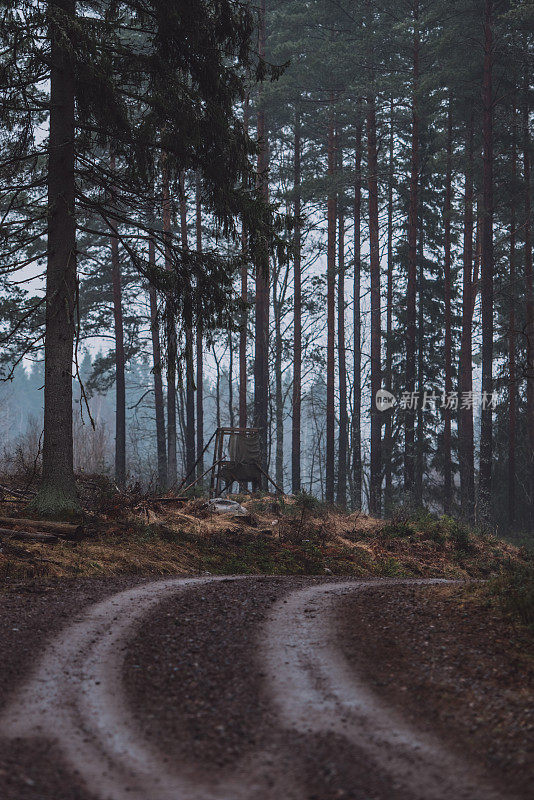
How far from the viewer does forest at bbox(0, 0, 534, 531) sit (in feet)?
35.0

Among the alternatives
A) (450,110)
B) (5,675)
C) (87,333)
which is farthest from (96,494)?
(450,110)

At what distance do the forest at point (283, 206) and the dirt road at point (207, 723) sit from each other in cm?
549

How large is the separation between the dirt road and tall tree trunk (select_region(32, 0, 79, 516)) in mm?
4932

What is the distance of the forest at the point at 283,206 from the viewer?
35.0 ft

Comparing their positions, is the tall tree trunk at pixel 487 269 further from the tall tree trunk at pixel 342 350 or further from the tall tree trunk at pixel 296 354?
the tall tree trunk at pixel 342 350

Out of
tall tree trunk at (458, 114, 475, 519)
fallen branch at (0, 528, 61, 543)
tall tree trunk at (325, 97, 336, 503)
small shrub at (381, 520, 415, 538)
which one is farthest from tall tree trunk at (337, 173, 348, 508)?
fallen branch at (0, 528, 61, 543)

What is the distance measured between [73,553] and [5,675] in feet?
15.3

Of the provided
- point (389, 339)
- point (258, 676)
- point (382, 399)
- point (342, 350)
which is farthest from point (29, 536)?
point (389, 339)

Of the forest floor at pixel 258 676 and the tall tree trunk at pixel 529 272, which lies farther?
the tall tree trunk at pixel 529 272

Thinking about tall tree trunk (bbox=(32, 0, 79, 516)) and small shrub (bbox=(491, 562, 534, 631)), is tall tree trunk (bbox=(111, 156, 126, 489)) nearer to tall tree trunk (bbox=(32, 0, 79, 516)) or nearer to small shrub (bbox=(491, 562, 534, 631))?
tall tree trunk (bbox=(32, 0, 79, 516))

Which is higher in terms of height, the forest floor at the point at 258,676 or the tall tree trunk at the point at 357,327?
the tall tree trunk at the point at 357,327

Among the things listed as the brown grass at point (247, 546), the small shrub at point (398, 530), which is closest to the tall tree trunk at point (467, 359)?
the brown grass at point (247, 546)

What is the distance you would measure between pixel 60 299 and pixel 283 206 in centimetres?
1936

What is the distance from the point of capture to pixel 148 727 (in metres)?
3.97
